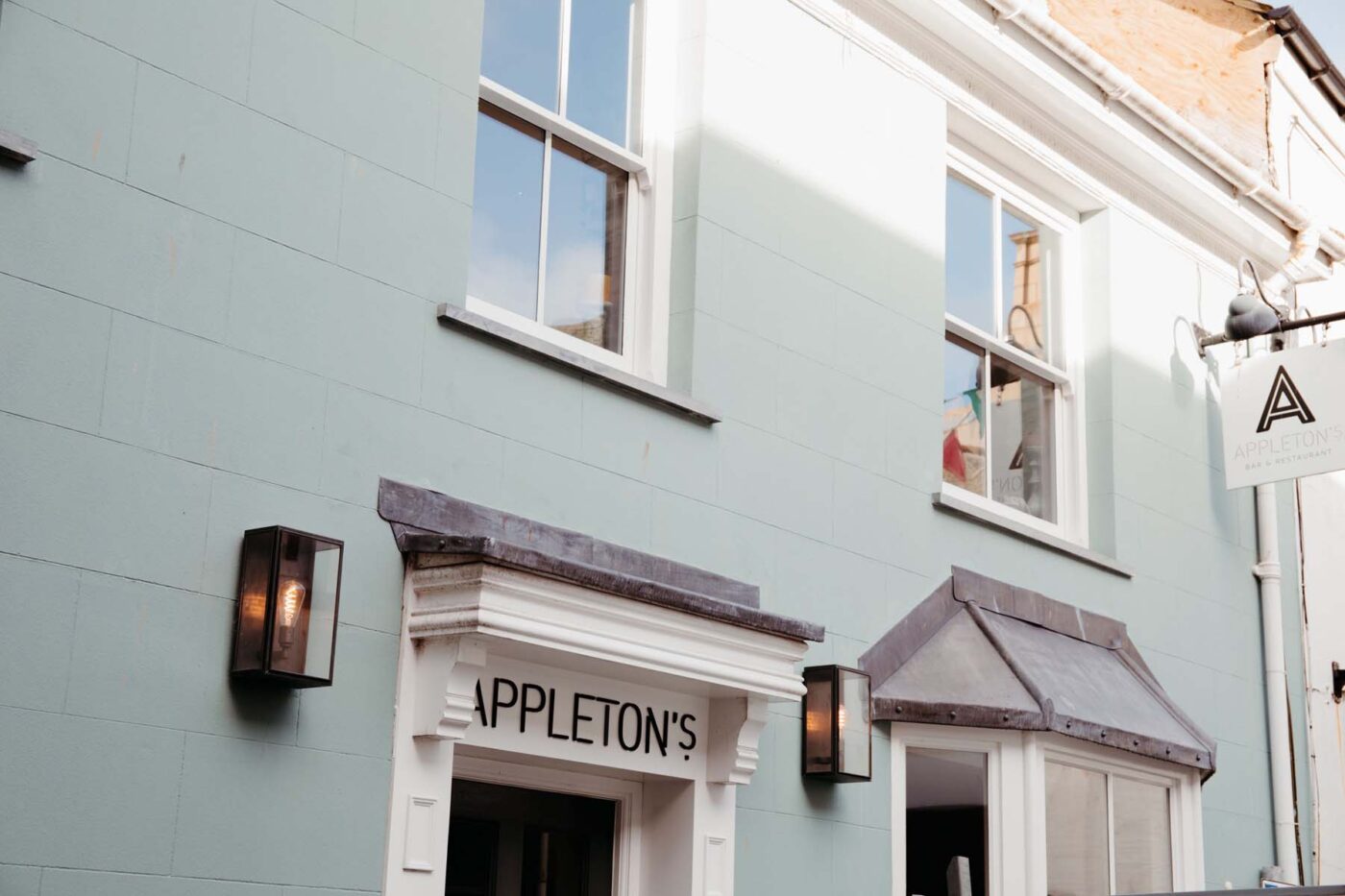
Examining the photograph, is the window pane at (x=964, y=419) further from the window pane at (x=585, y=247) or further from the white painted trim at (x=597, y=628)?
the white painted trim at (x=597, y=628)

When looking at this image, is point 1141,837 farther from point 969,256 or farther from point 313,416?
point 313,416

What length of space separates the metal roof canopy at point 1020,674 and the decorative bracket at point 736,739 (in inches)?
31.6

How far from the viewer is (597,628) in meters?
4.98

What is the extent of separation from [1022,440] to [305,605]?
4.68 meters

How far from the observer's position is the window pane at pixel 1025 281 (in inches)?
324

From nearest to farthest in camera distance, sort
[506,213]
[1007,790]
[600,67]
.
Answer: [506,213]
[600,67]
[1007,790]

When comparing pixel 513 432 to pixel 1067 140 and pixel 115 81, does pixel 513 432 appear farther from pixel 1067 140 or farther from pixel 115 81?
pixel 1067 140

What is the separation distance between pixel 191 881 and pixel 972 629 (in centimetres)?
369

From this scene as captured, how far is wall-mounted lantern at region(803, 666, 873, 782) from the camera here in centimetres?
593

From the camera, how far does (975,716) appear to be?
252 inches

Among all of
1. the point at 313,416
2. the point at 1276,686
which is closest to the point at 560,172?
the point at 313,416

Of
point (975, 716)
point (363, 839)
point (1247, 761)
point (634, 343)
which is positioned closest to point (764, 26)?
point (634, 343)

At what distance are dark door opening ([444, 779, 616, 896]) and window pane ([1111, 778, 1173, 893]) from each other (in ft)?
8.84

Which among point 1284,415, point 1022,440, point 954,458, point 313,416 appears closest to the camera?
point 313,416
